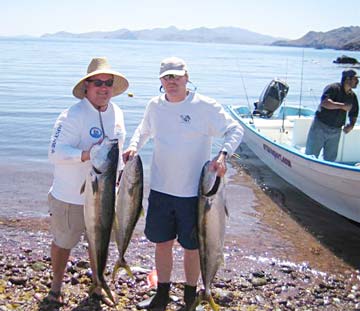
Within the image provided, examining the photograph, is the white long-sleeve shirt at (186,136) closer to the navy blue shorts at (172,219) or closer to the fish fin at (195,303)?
the navy blue shorts at (172,219)

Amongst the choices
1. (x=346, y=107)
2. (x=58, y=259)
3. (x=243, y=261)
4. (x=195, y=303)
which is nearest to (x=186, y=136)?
(x=195, y=303)

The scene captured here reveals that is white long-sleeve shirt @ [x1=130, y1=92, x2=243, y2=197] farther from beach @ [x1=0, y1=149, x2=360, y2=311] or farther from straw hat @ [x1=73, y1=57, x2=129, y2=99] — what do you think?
beach @ [x1=0, y1=149, x2=360, y2=311]

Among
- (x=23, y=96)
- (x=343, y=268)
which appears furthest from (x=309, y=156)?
(x=23, y=96)

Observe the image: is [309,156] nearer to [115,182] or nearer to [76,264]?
[76,264]

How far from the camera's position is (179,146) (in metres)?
4.34

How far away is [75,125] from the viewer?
165 inches

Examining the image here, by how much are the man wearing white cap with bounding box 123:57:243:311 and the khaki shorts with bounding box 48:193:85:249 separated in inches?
25.4

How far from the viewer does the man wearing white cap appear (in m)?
4.29

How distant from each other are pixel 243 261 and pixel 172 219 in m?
2.62

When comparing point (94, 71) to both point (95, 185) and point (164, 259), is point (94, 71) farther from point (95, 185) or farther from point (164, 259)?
point (164, 259)

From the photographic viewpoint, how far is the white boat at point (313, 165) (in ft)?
26.7

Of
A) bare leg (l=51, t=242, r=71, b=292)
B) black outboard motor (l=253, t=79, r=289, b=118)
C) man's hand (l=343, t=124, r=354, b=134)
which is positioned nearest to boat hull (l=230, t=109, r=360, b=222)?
man's hand (l=343, t=124, r=354, b=134)

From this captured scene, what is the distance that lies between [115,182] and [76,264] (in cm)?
221

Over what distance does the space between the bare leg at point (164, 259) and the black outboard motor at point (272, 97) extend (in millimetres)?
10382
